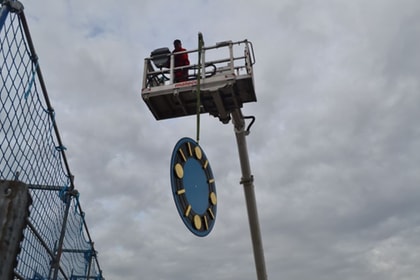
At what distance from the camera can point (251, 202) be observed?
1331 centimetres

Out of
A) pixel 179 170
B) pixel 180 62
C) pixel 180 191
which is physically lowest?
pixel 180 191

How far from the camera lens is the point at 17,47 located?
3.60 metres

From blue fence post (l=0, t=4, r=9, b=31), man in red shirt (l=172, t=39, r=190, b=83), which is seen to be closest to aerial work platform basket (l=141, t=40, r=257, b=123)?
man in red shirt (l=172, t=39, r=190, b=83)

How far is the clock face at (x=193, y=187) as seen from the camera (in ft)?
18.0

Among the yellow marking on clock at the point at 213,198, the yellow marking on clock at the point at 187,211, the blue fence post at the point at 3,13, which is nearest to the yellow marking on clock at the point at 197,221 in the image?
the yellow marking on clock at the point at 187,211

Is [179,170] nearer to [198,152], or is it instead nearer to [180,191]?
[180,191]

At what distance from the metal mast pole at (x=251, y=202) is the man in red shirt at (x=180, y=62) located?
3.33 m

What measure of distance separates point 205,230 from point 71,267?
8.76 ft

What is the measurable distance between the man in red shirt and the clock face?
10.4 feet

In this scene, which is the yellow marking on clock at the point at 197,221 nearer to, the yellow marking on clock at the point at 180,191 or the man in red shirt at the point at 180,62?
the yellow marking on clock at the point at 180,191

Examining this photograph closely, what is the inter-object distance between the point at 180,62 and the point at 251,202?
5985 mm

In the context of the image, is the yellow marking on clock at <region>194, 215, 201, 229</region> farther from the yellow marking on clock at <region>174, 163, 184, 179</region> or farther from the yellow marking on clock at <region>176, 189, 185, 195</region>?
the yellow marking on clock at <region>174, 163, 184, 179</region>

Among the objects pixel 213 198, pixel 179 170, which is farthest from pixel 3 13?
pixel 213 198

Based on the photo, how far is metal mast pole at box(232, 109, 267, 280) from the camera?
1228 cm
